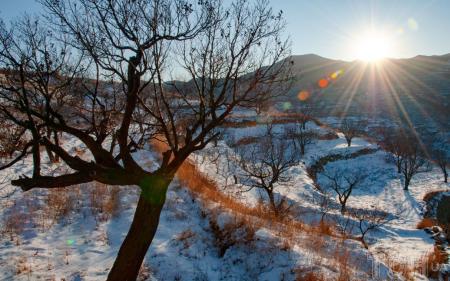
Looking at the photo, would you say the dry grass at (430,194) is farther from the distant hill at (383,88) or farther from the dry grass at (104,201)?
the distant hill at (383,88)

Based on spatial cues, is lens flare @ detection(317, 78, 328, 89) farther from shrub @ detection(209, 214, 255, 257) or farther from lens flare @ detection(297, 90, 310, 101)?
shrub @ detection(209, 214, 255, 257)

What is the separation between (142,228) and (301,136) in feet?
113

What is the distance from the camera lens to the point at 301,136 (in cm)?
3803

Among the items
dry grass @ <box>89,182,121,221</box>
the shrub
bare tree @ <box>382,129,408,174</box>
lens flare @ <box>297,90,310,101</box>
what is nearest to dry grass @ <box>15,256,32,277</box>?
dry grass @ <box>89,182,121,221</box>

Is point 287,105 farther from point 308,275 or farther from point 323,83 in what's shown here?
point 308,275

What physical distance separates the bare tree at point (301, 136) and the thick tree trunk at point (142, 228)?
1311 inches

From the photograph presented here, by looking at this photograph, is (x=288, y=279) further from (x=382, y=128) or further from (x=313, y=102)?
(x=313, y=102)

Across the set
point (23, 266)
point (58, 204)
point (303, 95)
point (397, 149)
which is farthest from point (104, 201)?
point (303, 95)

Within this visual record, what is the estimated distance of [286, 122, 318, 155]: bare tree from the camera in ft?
125

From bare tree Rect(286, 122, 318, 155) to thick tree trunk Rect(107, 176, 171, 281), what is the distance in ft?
109

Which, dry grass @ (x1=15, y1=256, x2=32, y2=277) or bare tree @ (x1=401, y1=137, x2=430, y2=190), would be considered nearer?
dry grass @ (x1=15, y1=256, x2=32, y2=277)

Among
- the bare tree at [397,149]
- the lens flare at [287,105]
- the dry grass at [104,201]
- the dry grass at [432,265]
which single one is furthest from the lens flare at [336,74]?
the dry grass at [104,201]

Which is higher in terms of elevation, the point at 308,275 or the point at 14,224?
the point at 14,224

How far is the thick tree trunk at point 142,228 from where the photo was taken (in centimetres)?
520
